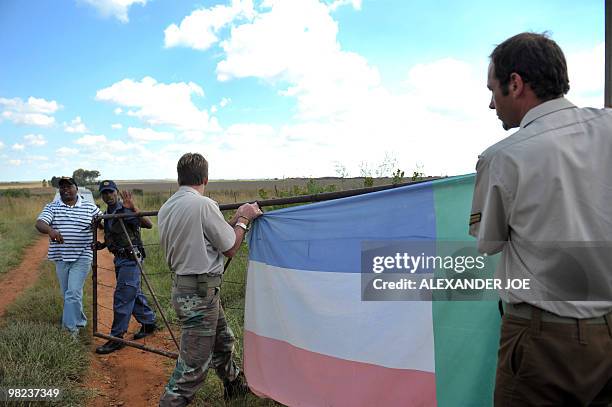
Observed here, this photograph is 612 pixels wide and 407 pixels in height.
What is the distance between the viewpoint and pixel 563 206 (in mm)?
1530

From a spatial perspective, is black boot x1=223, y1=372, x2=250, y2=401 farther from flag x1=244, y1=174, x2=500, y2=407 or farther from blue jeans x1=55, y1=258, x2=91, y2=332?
blue jeans x1=55, y1=258, x2=91, y2=332

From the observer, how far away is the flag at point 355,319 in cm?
253

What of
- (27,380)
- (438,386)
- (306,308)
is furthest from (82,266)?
(438,386)

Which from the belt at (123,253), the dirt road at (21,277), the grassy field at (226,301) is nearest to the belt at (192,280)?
the grassy field at (226,301)

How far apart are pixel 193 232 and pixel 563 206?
244cm

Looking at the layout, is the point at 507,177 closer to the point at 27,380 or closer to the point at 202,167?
the point at 202,167

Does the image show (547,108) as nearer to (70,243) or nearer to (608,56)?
(608,56)

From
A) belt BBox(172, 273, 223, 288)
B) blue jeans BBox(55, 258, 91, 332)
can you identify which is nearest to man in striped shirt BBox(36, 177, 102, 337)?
blue jeans BBox(55, 258, 91, 332)

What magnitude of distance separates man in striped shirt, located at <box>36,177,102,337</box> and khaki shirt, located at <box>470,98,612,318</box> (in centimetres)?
574

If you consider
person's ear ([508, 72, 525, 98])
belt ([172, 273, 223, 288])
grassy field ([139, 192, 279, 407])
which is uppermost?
person's ear ([508, 72, 525, 98])

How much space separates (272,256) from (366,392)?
4.18ft

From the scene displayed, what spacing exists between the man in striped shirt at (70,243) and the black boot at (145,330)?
722 millimetres

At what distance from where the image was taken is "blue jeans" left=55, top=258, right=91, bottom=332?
5.91 m

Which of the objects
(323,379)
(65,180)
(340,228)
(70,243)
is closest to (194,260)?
(340,228)
